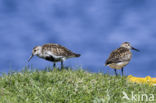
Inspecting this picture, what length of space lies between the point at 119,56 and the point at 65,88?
5.78m

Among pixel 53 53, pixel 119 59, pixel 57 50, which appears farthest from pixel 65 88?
pixel 57 50

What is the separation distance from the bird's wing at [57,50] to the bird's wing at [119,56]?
7.01 feet

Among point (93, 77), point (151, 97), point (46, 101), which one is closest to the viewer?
point (46, 101)

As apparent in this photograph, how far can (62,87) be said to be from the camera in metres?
9.56

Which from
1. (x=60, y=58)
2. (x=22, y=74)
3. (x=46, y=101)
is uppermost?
(x=60, y=58)

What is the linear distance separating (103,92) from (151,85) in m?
2.97

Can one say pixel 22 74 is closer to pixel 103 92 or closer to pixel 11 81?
pixel 11 81

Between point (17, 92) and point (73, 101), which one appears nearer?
point (73, 101)

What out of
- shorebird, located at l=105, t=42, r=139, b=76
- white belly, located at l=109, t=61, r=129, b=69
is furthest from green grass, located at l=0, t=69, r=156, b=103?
white belly, located at l=109, t=61, r=129, b=69

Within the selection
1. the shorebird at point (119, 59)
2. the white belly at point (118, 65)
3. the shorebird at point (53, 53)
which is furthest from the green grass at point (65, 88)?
the shorebird at point (53, 53)

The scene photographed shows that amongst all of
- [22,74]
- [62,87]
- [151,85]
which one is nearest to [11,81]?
[22,74]

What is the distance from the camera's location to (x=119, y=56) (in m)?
14.6

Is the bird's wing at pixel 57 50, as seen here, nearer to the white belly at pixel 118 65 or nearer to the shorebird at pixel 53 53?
the shorebird at pixel 53 53

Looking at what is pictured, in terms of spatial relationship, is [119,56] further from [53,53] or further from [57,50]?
[53,53]
